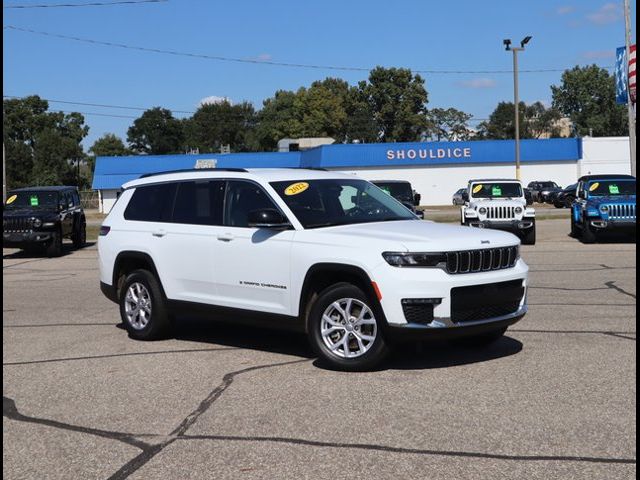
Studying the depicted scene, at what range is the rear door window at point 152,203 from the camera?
8.73m

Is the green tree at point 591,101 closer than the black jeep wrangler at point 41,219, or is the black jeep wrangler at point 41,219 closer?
the black jeep wrangler at point 41,219

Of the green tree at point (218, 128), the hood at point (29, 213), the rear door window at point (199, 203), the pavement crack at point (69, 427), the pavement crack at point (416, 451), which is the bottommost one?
the pavement crack at point (416, 451)

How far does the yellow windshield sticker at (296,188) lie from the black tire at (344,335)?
1.22 meters

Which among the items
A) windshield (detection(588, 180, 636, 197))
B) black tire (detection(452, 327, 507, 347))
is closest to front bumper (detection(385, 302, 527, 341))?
black tire (detection(452, 327, 507, 347))

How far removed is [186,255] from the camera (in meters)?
8.27

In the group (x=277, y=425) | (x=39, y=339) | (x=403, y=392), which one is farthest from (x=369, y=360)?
(x=39, y=339)

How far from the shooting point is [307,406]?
5910mm

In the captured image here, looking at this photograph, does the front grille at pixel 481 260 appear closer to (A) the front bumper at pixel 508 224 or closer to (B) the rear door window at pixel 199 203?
(B) the rear door window at pixel 199 203

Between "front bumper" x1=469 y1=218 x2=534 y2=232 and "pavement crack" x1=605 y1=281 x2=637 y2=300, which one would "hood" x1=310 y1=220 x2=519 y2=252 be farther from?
"front bumper" x1=469 y1=218 x2=534 y2=232

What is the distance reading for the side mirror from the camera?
7.37m

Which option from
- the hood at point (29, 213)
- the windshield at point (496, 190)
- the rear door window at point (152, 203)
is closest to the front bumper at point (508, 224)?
the windshield at point (496, 190)

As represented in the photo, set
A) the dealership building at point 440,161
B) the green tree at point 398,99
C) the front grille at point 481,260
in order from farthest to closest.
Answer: the green tree at point 398,99 < the dealership building at point 440,161 < the front grille at point 481,260

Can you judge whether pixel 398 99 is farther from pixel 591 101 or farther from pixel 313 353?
pixel 313 353

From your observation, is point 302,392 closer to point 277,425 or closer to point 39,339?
point 277,425
